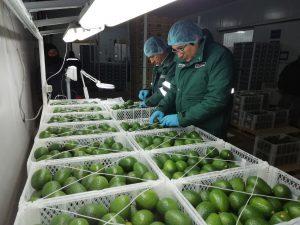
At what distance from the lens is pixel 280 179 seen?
1458 millimetres

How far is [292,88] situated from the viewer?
17.0 ft

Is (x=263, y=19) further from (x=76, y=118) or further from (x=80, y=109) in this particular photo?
(x=76, y=118)

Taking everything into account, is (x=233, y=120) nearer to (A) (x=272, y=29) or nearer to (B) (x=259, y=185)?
(A) (x=272, y=29)

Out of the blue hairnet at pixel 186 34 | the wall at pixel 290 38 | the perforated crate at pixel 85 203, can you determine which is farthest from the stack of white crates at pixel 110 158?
the wall at pixel 290 38

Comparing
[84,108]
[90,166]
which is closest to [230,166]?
[90,166]

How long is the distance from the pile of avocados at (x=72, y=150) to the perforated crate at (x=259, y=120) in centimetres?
377

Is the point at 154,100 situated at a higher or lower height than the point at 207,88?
lower

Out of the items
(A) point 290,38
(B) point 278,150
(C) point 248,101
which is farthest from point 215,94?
(A) point 290,38

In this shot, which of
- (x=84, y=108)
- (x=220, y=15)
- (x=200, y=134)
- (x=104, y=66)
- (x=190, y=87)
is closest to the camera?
(x=200, y=134)

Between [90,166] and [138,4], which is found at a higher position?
[138,4]

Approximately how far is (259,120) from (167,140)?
11.6 feet

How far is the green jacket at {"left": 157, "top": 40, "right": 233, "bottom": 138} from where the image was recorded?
232cm

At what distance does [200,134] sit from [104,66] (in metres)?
8.28

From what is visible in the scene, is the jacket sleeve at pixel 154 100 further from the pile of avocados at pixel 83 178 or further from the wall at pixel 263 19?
the wall at pixel 263 19
